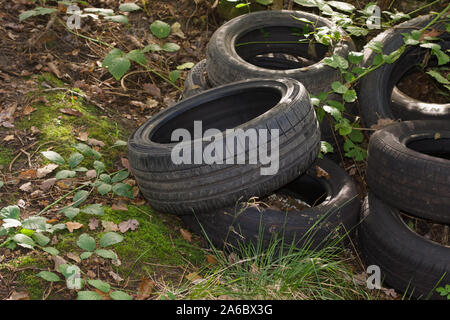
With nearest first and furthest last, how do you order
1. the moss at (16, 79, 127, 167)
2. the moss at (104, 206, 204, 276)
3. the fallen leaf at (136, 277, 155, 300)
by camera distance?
the fallen leaf at (136, 277, 155, 300)
the moss at (104, 206, 204, 276)
the moss at (16, 79, 127, 167)

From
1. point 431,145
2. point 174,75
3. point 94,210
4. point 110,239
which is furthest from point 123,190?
point 431,145

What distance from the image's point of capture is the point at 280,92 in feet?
14.6

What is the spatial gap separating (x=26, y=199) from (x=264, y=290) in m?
1.93

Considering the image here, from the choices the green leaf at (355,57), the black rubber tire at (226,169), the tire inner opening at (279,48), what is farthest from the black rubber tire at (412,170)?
the tire inner opening at (279,48)

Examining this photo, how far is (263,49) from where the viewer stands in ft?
19.1

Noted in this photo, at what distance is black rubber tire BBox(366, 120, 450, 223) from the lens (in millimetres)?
4105

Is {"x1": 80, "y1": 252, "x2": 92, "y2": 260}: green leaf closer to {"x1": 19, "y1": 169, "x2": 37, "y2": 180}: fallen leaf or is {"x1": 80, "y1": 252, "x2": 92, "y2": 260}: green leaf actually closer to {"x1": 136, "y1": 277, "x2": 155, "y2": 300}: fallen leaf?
{"x1": 136, "y1": 277, "x2": 155, "y2": 300}: fallen leaf

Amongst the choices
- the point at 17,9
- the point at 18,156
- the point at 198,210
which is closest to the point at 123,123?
the point at 18,156

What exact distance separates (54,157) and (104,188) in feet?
1.59

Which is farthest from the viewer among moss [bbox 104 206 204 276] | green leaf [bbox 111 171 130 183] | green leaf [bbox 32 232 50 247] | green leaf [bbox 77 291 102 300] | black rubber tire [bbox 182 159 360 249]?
green leaf [bbox 111 171 130 183]

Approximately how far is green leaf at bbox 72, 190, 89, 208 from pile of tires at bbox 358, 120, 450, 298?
224 cm

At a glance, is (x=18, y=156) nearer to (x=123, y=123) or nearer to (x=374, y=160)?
(x=123, y=123)

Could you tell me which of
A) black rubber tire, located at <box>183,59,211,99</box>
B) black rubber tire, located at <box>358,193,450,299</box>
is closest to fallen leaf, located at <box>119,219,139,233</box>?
black rubber tire, located at <box>183,59,211,99</box>

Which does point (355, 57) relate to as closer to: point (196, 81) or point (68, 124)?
point (196, 81)
